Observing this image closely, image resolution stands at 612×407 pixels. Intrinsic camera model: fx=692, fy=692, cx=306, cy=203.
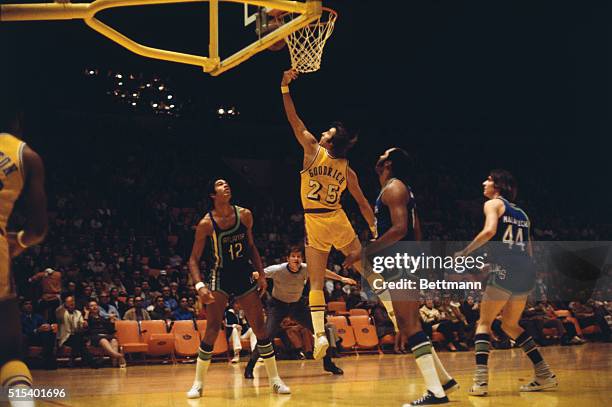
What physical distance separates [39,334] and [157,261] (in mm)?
5050

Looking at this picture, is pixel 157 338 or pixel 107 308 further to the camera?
pixel 107 308

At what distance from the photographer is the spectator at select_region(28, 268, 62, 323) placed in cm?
1080

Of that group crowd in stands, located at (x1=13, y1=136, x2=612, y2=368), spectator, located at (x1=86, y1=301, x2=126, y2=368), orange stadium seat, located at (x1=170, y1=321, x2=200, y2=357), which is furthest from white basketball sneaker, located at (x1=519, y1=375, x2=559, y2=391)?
spectator, located at (x1=86, y1=301, x2=126, y2=368)

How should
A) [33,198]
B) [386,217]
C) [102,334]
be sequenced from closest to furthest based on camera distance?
[33,198] → [386,217] → [102,334]

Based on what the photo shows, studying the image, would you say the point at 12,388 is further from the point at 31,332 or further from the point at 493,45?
the point at 493,45

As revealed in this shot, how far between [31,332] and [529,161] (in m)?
19.1

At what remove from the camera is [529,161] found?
24734 millimetres

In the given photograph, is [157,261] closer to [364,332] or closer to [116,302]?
[116,302]

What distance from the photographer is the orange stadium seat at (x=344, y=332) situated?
42.2 feet

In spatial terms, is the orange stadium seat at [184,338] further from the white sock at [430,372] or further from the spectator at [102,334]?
the white sock at [430,372]

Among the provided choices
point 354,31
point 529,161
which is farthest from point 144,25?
point 529,161

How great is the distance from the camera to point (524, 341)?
6.98m

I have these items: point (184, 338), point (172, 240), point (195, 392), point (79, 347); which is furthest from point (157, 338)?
point (172, 240)

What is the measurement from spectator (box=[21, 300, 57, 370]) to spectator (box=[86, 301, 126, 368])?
66 centimetres
